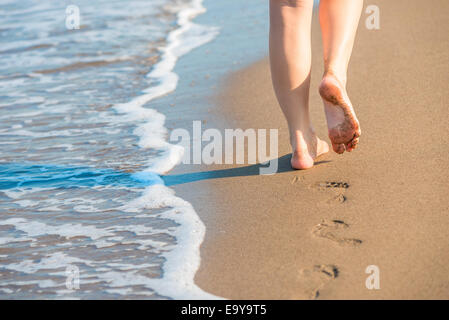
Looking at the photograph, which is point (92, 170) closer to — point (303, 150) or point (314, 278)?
point (303, 150)

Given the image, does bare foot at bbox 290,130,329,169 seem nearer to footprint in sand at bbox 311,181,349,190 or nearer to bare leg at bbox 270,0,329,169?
bare leg at bbox 270,0,329,169

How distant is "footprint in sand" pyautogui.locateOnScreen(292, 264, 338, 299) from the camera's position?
1.96 meters

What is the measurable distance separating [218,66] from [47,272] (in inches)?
106

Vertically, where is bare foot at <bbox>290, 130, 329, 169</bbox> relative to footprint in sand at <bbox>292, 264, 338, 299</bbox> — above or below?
above

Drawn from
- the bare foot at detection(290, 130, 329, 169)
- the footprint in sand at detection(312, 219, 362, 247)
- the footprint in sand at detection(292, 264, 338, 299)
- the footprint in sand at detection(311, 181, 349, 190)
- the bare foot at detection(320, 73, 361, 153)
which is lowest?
the footprint in sand at detection(292, 264, 338, 299)

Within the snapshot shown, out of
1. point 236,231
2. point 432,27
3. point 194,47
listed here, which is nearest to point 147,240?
point 236,231

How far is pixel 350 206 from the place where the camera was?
2.46 meters

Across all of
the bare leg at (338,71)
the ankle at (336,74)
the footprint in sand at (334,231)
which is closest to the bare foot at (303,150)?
the bare leg at (338,71)

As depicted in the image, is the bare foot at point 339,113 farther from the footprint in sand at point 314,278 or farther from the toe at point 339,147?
the footprint in sand at point 314,278

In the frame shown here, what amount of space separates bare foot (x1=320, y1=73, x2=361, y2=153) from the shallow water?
0.68m

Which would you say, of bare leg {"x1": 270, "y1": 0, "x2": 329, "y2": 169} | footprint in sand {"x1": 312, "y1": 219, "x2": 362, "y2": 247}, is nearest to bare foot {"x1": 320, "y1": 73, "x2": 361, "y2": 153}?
bare leg {"x1": 270, "y1": 0, "x2": 329, "y2": 169}

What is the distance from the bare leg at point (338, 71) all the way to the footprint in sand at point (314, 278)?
72cm

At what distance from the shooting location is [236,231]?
7.93 ft

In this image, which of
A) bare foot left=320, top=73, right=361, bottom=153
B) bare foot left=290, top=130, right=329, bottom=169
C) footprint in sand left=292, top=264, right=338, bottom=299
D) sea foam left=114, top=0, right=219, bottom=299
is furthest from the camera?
bare foot left=290, top=130, right=329, bottom=169
